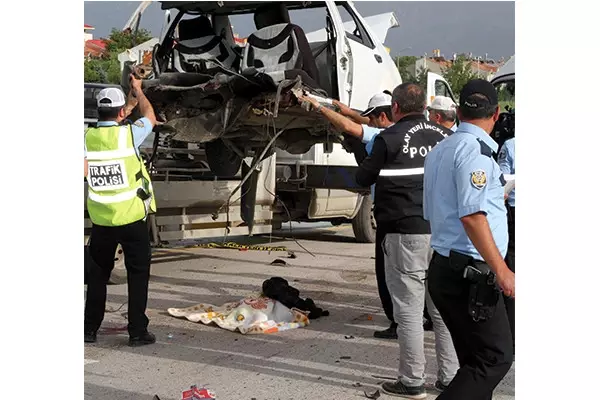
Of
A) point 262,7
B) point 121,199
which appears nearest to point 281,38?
point 262,7

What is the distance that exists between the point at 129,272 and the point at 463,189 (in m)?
3.49

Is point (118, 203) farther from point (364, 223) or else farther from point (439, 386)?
point (364, 223)

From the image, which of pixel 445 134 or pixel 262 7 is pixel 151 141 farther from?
pixel 445 134

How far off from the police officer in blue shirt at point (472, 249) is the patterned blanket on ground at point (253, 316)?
10.2 ft

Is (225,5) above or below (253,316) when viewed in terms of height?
above

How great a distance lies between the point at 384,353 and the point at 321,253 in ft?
18.7

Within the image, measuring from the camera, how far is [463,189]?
344 cm

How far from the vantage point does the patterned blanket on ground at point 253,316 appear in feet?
21.7

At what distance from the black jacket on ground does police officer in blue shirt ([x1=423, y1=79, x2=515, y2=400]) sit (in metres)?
1.15

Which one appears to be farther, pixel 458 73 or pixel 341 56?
pixel 458 73

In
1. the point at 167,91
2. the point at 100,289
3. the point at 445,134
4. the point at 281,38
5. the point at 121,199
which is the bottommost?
the point at 100,289

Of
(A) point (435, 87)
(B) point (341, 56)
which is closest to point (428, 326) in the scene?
(B) point (341, 56)

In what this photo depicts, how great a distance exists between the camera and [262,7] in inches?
332

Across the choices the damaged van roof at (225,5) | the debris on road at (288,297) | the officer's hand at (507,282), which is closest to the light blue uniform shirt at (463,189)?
the officer's hand at (507,282)
